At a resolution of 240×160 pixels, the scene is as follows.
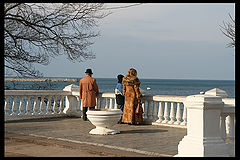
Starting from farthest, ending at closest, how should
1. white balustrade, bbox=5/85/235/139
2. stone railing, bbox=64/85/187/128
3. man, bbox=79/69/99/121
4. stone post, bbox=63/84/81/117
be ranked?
stone post, bbox=63/84/81/117, man, bbox=79/69/99/121, white balustrade, bbox=5/85/235/139, stone railing, bbox=64/85/187/128

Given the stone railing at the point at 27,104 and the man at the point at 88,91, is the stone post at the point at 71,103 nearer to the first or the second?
the stone railing at the point at 27,104

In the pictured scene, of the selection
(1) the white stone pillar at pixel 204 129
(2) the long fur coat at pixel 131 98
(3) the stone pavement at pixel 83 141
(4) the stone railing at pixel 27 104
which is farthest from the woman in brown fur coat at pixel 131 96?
(1) the white stone pillar at pixel 204 129

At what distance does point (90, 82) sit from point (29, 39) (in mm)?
2703

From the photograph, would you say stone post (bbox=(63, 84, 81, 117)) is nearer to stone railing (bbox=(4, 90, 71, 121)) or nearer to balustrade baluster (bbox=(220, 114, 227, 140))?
stone railing (bbox=(4, 90, 71, 121))

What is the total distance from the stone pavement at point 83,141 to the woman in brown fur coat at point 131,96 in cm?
31

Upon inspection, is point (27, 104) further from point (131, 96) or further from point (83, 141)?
point (83, 141)

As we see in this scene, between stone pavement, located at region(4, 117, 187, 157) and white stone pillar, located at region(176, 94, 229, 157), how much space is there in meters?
0.93

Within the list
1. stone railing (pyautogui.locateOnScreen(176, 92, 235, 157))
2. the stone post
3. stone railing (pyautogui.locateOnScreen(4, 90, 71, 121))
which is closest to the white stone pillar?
stone railing (pyautogui.locateOnScreen(176, 92, 235, 157))

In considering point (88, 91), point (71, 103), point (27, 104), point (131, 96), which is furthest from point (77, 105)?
point (131, 96)

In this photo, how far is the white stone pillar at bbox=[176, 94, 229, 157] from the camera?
8047mm

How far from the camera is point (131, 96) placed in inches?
561

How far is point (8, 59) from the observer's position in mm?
15852
